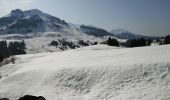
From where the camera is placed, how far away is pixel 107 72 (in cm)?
2781

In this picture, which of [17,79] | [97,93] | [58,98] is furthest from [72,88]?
[17,79]

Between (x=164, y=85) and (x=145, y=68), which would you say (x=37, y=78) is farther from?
(x=164, y=85)

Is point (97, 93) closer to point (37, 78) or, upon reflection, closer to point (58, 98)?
point (58, 98)

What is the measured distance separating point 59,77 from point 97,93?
8528 millimetres

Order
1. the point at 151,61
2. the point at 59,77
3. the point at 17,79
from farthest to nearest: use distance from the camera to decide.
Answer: the point at 17,79 → the point at 59,77 → the point at 151,61

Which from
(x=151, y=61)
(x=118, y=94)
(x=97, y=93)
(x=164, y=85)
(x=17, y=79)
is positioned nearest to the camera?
(x=164, y=85)

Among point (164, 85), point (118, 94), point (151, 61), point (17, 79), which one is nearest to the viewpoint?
point (164, 85)

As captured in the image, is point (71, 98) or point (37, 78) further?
point (37, 78)

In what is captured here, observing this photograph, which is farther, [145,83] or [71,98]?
[71,98]

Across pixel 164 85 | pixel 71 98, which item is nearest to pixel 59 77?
pixel 71 98

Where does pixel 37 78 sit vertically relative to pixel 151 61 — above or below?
below

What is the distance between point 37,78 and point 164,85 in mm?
19448

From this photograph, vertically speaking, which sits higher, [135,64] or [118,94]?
[135,64]

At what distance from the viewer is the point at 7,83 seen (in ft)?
125
